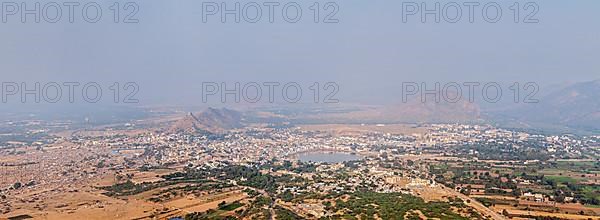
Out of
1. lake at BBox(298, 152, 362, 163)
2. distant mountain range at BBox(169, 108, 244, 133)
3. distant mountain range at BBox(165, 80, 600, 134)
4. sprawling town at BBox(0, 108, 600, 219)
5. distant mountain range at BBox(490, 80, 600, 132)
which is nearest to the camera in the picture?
sprawling town at BBox(0, 108, 600, 219)

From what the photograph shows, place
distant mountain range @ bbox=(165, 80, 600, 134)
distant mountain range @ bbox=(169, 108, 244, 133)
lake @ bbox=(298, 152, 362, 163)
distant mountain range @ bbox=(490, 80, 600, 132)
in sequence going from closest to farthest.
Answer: lake @ bbox=(298, 152, 362, 163), distant mountain range @ bbox=(169, 108, 244, 133), distant mountain range @ bbox=(165, 80, 600, 134), distant mountain range @ bbox=(490, 80, 600, 132)

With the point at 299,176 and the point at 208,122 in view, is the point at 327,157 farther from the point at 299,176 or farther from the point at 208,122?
the point at 208,122

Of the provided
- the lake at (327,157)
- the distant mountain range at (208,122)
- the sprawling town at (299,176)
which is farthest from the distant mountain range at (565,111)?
the distant mountain range at (208,122)

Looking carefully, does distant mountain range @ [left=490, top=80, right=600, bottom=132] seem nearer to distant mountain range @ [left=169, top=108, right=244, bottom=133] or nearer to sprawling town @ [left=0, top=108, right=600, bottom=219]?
sprawling town @ [left=0, top=108, right=600, bottom=219]

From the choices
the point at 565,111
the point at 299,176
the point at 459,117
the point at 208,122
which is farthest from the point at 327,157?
the point at 565,111

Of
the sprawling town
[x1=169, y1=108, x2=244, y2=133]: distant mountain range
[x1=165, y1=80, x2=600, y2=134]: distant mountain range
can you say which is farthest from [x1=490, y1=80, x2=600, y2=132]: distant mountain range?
[x1=169, y1=108, x2=244, y2=133]: distant mountain range

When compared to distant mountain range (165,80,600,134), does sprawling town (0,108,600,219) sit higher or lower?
lower

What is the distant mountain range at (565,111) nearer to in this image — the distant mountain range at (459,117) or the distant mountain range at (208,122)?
the distant mountain range at (459,117)

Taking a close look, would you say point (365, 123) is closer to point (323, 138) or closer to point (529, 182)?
point (323, 138)
